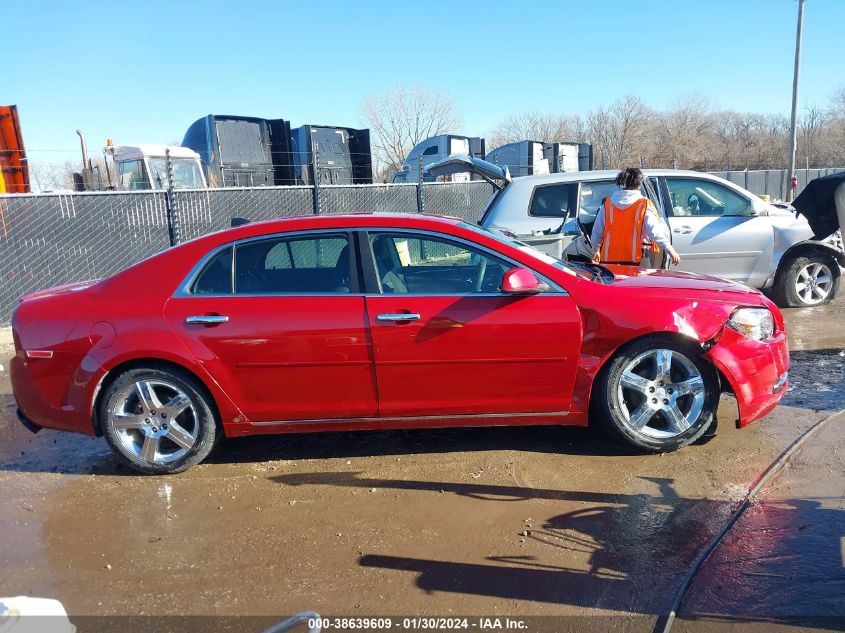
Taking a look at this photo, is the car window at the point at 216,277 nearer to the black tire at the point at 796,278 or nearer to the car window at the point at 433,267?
the car window at the point at 433,267

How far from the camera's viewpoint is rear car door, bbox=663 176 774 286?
7.75 meters

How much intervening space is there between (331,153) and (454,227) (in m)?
15.9

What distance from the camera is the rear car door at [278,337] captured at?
12.9 ft

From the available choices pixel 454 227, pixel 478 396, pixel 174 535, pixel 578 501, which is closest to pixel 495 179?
pixel 454 227

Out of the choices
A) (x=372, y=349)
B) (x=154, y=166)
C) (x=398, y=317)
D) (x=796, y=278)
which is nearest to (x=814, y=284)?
(x=796, y=278)

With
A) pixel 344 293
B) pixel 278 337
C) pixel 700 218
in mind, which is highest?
pixel 700 218

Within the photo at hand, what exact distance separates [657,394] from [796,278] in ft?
16.9

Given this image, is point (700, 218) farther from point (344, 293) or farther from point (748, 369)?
point (344, 293)

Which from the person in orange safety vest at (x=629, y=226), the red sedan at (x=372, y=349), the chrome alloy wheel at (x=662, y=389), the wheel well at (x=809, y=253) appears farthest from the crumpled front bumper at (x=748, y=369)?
the wheel well at (x=809, y=253)

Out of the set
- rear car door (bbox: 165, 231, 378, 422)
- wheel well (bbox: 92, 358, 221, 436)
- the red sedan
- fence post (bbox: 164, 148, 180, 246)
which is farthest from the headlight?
fence post (bbox: 164, 148, 180, 246)

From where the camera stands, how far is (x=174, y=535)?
3.41 meters

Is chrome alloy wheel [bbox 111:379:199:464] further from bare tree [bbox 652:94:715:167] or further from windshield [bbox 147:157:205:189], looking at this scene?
bare tree [bbox 652:94:715:167]

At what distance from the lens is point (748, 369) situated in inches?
158

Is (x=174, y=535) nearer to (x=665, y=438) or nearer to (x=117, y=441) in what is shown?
(x=117, y=441)
